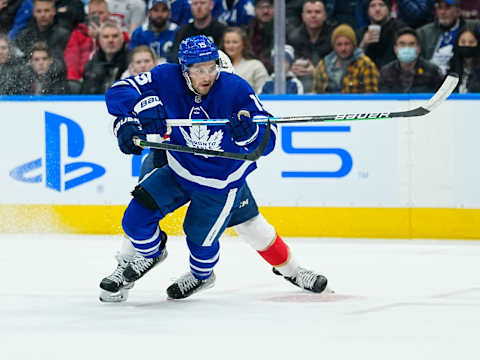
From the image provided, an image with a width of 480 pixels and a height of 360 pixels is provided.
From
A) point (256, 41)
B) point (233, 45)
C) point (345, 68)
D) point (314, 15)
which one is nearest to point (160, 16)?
point (233, 45)

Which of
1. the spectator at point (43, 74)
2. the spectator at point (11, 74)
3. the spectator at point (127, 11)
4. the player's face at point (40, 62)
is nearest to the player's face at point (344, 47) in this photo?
the spectator at point (127, 11)

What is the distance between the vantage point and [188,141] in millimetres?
4301

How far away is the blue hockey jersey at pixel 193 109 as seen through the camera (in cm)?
426

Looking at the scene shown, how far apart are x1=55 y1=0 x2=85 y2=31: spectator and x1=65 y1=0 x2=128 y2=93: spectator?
43 mm

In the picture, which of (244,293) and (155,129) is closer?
(155,129)

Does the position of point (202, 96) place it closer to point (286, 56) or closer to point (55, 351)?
point (55, 351)

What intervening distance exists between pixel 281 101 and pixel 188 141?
2489 mm

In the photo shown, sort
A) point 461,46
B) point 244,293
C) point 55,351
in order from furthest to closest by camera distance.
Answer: point 461,46 → point 244,293 → point 55,351

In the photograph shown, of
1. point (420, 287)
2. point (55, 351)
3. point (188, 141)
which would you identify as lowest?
point (420, 287)

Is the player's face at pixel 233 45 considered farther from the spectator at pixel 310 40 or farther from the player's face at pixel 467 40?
the player's face at pixel 467 40

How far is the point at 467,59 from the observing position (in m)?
6.67

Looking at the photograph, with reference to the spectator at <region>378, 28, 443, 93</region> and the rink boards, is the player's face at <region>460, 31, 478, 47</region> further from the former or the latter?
the rink boards

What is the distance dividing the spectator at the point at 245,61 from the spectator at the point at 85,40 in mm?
794

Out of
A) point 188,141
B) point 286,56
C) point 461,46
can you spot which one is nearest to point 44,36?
point 286,56
